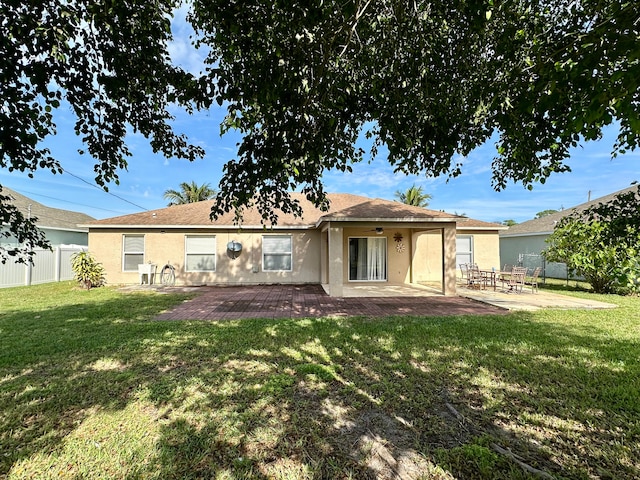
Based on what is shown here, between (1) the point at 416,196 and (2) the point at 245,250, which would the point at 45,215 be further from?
(1) the point at 416,196

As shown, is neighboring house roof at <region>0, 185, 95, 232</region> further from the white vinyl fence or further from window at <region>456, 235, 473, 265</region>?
window at <region>456, 235, 473, 265</region>

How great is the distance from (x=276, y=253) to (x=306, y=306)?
5.56 meters

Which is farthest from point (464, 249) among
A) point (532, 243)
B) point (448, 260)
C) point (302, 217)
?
point (302, 217)

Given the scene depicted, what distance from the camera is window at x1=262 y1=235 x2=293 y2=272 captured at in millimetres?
13914

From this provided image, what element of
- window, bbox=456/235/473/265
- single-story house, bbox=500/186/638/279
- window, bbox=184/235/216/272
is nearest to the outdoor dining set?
window, bbox=456/235/473/265

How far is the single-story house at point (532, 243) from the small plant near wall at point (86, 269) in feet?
71.8

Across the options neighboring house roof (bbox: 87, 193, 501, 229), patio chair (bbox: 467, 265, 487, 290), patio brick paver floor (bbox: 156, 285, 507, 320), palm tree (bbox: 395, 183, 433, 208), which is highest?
palm tree (bbox: 395, 183, 433, 208)

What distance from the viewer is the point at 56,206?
24438 mm

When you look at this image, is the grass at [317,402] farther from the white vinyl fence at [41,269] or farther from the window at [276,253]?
the white vinyl fence at [41,269]

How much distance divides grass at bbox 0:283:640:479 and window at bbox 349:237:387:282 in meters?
7.75

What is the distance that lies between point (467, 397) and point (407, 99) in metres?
4.04

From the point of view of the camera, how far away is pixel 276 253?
13.9m

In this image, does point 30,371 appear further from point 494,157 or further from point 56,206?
point 56,206

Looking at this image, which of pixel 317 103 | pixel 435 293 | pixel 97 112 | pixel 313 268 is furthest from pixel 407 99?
pixel 313 268
